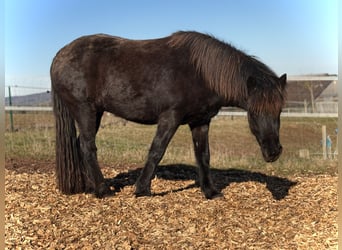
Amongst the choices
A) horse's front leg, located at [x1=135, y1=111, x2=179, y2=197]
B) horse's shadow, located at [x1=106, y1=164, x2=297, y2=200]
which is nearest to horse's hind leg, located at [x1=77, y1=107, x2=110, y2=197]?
horse's shadow, located at [x1=106, y1=164, x2=297, y2=200]

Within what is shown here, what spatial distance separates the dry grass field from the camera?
373cm

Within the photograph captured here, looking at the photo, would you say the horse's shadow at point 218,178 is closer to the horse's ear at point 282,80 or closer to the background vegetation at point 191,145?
the background vegetation at point 191,145

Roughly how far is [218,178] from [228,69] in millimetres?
2324

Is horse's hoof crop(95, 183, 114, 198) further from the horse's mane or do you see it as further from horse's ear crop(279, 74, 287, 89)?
horse's ear crop(279, 74, 287, 89)

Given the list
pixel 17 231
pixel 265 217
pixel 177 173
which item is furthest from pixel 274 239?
pixel 177 173

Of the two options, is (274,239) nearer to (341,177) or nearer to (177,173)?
(341,177)

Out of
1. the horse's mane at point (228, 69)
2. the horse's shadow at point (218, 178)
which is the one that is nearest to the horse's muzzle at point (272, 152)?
the horse's mane at point (228, 69)

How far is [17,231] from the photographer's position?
3.93 meters

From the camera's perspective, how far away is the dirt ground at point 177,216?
12.1ft

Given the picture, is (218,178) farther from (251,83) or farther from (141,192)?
(251,83)

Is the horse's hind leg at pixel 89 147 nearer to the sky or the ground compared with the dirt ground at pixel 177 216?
nearer to the sky

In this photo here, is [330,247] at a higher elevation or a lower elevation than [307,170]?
higher

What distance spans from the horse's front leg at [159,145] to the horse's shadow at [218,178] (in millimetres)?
507

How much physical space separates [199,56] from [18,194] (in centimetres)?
326
